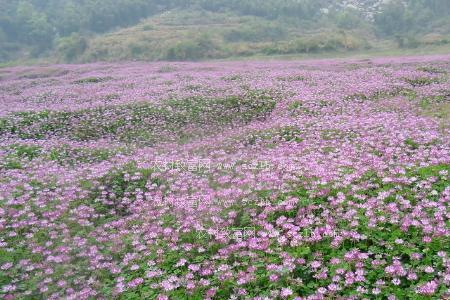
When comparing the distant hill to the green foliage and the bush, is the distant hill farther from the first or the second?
the bush

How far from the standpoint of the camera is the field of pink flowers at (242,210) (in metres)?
6.51

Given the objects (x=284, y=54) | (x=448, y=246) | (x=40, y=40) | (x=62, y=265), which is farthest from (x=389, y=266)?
(x=40, y=40)

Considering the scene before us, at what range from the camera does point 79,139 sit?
17.1 m

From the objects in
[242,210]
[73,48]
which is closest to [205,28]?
[73,48]

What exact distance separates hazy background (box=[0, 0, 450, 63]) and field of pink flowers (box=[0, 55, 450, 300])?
161ft

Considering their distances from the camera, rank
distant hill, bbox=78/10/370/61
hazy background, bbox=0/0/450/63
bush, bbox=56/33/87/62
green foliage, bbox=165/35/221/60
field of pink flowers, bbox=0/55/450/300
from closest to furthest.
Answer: field of pink flowers, bbox=0/55/450/300 → green foliage, bbox=165/35/221/60 → distant hill, bbox=78/10/370/61 → hazy background, bbox=0/0/450/63 → bush, bbox=56/33/87/62

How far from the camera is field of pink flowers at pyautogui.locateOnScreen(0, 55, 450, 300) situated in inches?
256

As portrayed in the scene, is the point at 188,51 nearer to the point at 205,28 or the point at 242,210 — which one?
the point at 205,28

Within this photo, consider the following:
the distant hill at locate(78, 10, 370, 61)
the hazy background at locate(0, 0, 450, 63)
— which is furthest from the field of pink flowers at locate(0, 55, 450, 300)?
the hazy background at locate(0, 0, 450, 63)

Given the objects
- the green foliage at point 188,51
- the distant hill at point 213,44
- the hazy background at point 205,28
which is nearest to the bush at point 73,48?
the hazy background at point 205,28

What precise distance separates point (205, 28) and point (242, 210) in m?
83.5

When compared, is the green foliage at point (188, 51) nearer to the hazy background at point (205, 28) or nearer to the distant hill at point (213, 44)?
the distant hill at point (213, 44)

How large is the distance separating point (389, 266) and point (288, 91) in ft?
52.5

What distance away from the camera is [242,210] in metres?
8.73
